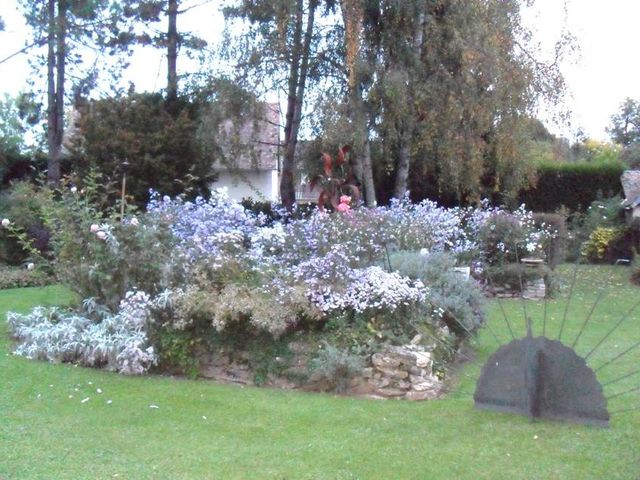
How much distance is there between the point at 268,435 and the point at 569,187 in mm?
22063

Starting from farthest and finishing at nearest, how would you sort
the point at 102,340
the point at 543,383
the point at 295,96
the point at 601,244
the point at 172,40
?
the point at 172,40, the point at 601,244, the point at 295,96, the point at 102,340, the point at 543,383

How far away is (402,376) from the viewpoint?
25.6 feet

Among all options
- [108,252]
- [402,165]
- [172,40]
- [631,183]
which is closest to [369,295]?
[108,252]

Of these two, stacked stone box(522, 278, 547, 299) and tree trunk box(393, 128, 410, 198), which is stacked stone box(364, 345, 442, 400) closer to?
stacked stone box(522, 278, 547, 299)

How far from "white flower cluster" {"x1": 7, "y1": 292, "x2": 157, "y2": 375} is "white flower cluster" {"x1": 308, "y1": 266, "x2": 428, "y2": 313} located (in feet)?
6.33

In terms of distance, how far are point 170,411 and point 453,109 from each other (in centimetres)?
1338

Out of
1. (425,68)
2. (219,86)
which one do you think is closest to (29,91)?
(219,86)

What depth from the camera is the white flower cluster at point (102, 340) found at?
8438mm

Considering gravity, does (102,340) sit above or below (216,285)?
below

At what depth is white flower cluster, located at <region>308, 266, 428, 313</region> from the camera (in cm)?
827

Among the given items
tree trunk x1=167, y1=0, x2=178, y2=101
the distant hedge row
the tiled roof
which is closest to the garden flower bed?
tree trunk x1=167, y1=0, x2=178, y2=101

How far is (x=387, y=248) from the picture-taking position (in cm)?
1092

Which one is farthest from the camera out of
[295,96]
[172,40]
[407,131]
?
[172,40]

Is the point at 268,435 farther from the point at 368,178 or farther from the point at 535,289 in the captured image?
the point at 368,178
